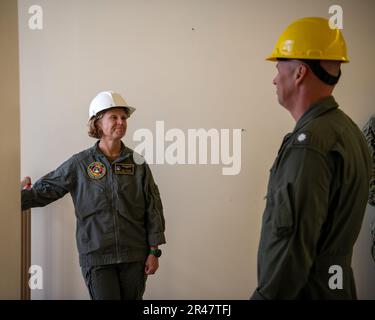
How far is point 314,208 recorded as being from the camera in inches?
45.6

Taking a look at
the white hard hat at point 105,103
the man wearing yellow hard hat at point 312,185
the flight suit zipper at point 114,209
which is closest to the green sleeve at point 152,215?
the flight suit zipper at point 114,209

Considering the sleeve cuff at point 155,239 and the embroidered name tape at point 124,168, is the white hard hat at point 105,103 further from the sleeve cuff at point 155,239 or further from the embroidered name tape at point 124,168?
the sleeve cuff at point 155,239

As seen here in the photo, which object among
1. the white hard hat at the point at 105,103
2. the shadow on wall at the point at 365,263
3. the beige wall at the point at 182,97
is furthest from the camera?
the shadow on wall at the point at 365,263

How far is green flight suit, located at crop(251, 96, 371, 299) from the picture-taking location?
1.16 metres

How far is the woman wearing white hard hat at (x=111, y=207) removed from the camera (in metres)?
2.16

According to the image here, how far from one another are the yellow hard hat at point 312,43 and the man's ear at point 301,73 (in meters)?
0.03

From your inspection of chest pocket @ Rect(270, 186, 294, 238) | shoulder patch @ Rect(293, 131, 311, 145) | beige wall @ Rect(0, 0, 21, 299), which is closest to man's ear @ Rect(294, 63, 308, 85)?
shoulder patch @ Rect(293, 131, 311, 145)

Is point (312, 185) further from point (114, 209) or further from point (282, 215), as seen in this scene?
point (114, 209)

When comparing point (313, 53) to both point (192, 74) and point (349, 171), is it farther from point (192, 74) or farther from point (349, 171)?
point (192, 74)

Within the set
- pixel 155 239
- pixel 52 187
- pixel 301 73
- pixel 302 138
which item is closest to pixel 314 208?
pixel 302 138

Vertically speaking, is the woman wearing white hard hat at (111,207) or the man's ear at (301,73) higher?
the man's ear at (301,73)

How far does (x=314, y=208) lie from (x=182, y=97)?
177cm

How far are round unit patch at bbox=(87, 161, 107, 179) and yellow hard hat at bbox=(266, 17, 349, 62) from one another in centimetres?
117
